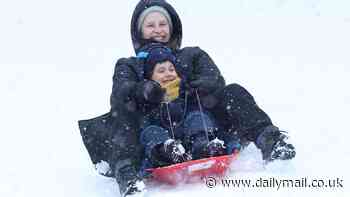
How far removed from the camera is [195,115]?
353cm

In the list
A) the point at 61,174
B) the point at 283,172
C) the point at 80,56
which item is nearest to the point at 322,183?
the point at 283,172

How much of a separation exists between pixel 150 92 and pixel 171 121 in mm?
236

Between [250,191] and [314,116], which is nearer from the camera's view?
[250,191]

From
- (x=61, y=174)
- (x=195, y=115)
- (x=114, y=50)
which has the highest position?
(x=114, y=50)

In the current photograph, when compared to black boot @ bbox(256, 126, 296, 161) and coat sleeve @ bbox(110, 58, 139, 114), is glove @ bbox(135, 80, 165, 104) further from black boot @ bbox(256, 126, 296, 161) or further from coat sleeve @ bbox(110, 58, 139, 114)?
black boot @ bbox(256, 126, 296, 161)

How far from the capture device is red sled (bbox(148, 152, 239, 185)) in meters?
3.12

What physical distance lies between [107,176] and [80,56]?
450cm

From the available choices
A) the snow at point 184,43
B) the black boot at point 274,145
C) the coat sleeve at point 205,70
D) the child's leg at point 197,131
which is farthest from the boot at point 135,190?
the coat sleeve at point 205,70

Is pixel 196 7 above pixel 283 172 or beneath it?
above

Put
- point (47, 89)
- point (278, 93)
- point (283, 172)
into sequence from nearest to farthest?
point (283, 172), point (278, 93), point (47, 89)

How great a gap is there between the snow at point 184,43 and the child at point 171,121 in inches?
7.4

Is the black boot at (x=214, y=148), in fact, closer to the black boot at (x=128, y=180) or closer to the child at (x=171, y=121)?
the child at (x=171, y=121)

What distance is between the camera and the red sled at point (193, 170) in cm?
312

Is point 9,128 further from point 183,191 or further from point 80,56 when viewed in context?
point 80,56
